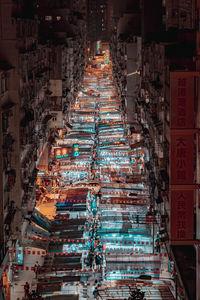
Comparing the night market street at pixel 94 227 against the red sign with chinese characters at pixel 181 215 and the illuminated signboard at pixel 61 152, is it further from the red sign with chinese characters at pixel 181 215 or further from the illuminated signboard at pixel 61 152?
the red sign with chinese characters at pixel 181 215

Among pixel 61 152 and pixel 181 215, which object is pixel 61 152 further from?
pixel 181 215

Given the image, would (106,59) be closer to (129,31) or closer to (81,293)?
(129,31)

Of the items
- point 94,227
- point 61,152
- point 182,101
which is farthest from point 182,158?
point 61,152

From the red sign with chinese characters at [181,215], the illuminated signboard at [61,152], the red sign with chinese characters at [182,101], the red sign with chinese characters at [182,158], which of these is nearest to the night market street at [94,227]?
the illuminated signboard at [61,152]

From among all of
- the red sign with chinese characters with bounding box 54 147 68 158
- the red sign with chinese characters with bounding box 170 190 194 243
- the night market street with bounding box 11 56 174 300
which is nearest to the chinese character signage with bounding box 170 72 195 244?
the red sign with chinese characters with bounding box 170 190 194 243

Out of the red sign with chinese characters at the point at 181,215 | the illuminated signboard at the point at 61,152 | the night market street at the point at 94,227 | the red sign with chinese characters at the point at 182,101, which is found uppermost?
the red sign with chinese characters at the point at 182,101

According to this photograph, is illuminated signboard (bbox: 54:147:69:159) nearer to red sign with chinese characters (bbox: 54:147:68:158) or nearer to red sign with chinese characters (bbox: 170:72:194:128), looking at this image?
red sign with chinese characters (bbox: 54:147:68:158)

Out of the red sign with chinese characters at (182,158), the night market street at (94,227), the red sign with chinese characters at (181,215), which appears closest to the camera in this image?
the red sign with chinese characters at (182,158)
